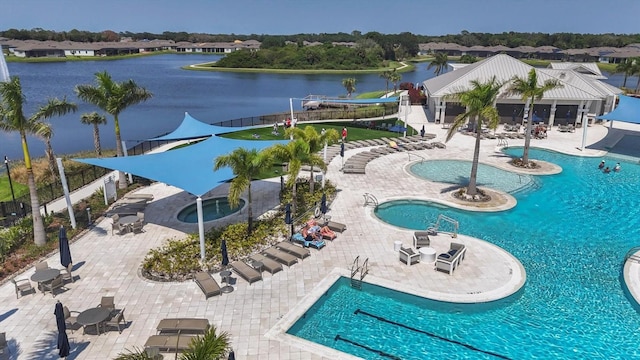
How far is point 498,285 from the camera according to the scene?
15.2 metres

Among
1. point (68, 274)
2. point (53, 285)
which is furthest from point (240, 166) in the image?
point (53, 285)

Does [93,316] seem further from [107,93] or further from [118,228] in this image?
[107,93]

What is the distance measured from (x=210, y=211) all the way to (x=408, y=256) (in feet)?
35.2

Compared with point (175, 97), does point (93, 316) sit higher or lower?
lower

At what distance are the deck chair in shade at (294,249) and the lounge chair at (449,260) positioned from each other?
5.00 meters

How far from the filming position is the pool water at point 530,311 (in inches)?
490

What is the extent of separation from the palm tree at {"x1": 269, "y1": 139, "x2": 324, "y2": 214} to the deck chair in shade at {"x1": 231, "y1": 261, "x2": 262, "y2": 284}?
15.4ft

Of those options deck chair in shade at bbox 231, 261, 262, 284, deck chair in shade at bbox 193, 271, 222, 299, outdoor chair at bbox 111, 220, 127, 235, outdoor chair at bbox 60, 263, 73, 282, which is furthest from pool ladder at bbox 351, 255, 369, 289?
outdoor chair at bbox 111, 220, 127, 235

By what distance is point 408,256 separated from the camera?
1634 centimetres

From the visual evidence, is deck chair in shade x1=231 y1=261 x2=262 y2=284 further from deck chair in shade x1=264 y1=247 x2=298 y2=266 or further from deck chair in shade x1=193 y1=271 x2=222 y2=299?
deck chair in shade x1=264 y1=247 x2=298 y2=266

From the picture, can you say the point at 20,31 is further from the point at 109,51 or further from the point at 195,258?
the point at 195,258

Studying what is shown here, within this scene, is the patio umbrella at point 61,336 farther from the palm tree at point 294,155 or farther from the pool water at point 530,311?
the palm tree at point 294,155

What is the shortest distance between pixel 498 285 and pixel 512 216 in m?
7.65

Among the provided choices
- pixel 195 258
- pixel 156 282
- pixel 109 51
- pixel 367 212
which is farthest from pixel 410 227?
pixel 109 51
